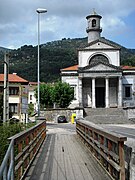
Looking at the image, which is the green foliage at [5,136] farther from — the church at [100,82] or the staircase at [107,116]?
the church at [100,82]

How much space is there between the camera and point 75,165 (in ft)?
32.8

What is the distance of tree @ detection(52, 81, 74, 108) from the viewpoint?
181ft

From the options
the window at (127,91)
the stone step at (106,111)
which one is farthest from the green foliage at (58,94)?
the window at (127,91)

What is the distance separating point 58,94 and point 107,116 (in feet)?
29.1

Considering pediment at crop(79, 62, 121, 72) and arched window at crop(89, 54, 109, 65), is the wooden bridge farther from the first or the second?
arched window at crop(89, 54, 109, 65)

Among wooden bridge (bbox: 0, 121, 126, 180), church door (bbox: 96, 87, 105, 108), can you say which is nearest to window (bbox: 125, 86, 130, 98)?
church door (bbox: 96, 87, 105, 108)

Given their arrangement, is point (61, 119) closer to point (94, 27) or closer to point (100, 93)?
point (100, 93)

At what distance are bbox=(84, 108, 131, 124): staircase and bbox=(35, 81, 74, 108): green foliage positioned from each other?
3955 millimetres

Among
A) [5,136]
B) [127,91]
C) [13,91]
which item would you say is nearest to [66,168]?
[5,136]

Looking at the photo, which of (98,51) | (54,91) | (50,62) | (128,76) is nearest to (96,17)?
(98,51)

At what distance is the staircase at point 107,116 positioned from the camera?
50.4 meters

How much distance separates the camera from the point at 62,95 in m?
55.5

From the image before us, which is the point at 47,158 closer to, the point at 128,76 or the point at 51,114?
the point at 51,114

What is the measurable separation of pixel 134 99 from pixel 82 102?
10176 mm
